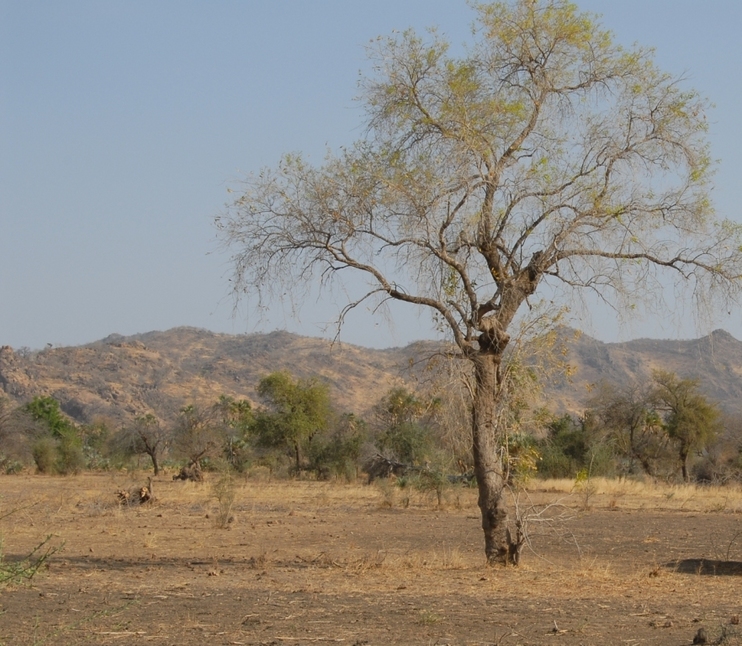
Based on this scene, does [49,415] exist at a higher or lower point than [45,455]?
higher

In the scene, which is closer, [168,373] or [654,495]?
[654,495]

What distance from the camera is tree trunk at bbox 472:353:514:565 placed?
12.5 meters

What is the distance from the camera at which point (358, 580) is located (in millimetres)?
11844

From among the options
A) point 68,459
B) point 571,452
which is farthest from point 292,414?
point 571,452

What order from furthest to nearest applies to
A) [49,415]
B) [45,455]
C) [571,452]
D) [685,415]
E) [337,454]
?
Answer: [49,415]
[337,454]
[45,455]
[685,415]
[571,452]

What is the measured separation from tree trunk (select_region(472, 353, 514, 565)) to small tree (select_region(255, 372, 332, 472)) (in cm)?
3200

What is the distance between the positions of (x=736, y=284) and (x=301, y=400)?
1404 inches

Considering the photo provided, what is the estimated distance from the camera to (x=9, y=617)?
8875mm

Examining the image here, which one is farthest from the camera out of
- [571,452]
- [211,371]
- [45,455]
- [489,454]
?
[211,371]

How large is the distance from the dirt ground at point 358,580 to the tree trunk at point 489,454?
55 cm

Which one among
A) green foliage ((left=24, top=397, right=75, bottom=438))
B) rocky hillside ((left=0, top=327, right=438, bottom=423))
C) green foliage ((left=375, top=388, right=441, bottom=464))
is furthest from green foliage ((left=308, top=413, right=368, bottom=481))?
rocky hillside ((left=0, top=327, right=438, bottom=423))

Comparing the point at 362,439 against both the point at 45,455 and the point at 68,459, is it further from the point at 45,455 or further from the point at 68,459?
the point at 45,455

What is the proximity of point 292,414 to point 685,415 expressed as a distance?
18383mm

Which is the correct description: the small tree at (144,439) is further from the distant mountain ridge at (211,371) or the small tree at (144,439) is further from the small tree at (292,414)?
the distant mountain ridge at (211,371)
